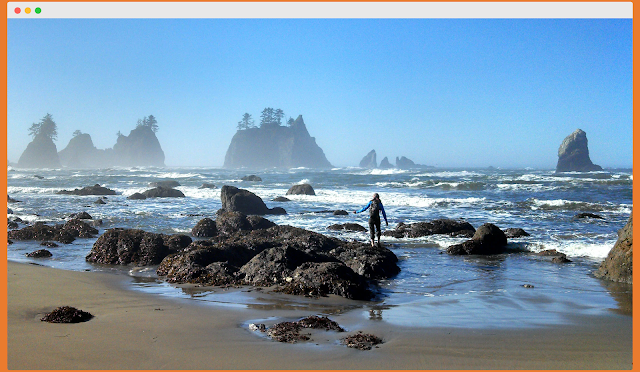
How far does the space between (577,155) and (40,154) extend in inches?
4347

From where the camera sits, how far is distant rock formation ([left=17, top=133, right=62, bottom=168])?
105125 millimetres

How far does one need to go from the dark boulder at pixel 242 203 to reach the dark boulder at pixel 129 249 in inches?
379

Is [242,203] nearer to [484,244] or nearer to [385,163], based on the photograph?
[484,244]

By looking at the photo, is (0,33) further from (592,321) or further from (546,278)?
(546,278)

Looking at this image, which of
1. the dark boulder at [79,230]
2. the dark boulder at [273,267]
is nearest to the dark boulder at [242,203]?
the dark boulder at [79,230]

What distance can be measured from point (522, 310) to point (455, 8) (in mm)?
5070

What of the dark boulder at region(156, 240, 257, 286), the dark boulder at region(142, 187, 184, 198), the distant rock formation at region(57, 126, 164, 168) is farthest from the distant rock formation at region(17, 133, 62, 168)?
the dark boulder at region(156, 240, 257, 286)

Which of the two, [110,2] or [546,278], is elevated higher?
[110,2]

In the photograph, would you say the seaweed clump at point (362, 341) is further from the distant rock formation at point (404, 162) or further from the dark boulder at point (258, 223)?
the distant rock formation at point (404, 162)

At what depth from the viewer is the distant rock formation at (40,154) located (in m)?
105

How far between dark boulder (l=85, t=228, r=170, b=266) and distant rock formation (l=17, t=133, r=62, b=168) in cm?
11217

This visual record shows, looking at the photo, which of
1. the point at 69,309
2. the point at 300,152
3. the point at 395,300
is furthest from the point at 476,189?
the point at 300,152

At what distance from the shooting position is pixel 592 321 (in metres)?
5.82

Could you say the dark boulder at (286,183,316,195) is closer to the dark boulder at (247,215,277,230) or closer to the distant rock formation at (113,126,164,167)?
the dark boulder at (247,215,277,230)
